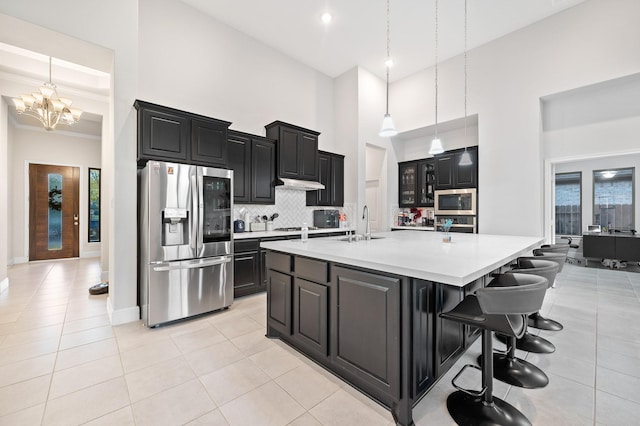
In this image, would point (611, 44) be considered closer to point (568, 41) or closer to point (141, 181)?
point (568, 41)

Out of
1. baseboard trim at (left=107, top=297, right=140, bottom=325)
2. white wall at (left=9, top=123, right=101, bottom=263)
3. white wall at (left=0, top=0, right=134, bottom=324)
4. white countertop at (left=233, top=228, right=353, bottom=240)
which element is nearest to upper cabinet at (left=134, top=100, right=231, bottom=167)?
white wall at (left=0, top=0, right=134, bottom=324)

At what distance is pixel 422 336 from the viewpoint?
169cm

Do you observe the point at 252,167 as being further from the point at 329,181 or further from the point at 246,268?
the point at 329,181

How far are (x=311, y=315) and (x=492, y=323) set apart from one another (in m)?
1.25

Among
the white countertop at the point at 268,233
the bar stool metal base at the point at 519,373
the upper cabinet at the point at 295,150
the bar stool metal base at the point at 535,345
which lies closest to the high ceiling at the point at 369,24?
the upper cabinet at the point at 295,150

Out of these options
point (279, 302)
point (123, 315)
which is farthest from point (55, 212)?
point (279, 302)

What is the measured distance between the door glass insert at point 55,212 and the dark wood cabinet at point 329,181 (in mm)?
6579

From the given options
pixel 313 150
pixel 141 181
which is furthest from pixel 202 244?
pixel 313 150

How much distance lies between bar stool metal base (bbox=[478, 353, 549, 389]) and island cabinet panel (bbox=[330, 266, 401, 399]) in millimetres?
963

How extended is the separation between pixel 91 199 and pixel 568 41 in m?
10.8

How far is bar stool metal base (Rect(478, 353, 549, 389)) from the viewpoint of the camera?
1940mm

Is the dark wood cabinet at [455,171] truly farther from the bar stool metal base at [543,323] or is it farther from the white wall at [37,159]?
the white wall at [37,159]

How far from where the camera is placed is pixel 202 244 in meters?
3.24

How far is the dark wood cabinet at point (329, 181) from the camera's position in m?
5.48
